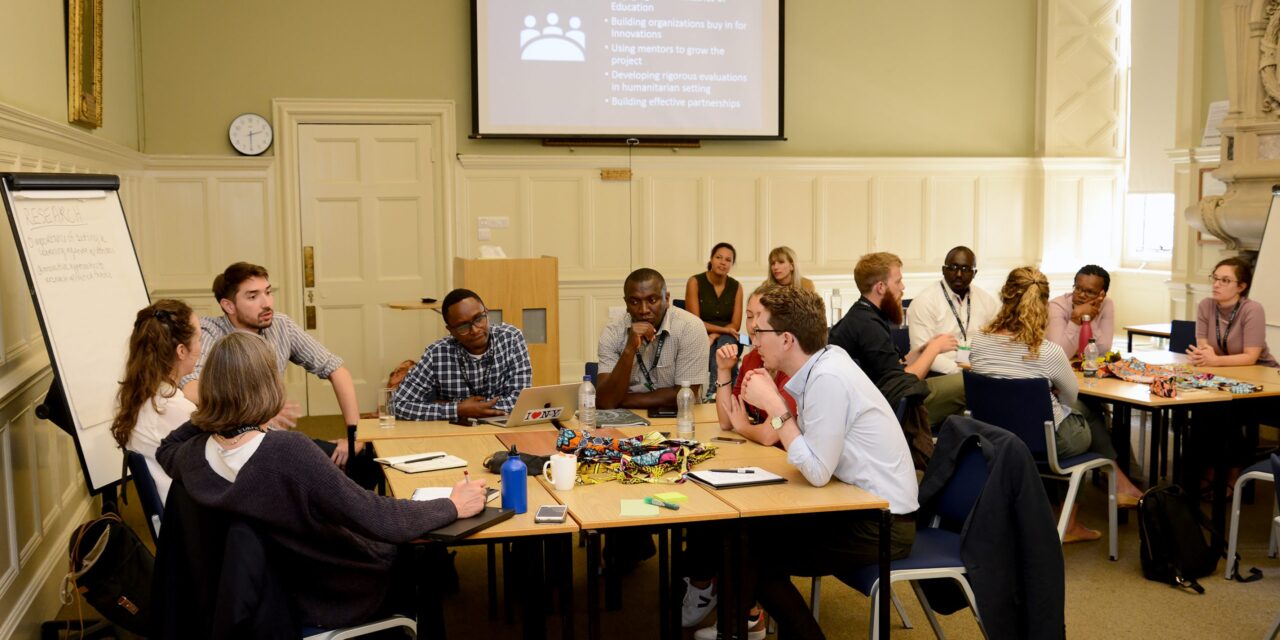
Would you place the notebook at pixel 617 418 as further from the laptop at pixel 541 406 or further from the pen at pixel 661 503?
the pen at pixel 661 503

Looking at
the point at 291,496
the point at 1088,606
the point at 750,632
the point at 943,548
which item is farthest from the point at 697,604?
the point at 291,496

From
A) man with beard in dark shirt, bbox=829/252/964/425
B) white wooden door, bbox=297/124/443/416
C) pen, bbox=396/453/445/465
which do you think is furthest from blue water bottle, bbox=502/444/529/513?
white wooden door, bbox=297/124/443/416

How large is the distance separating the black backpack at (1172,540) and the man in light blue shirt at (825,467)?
1.99m

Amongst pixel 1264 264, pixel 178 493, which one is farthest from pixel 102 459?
A: pixel 1264 264

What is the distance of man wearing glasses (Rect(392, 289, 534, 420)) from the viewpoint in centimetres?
490

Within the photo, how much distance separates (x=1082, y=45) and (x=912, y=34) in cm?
162

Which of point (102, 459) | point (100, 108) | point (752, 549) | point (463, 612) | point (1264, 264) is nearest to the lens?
point (752, 549)

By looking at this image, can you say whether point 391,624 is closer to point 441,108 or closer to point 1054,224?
point 441,108

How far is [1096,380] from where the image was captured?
5.93 metres

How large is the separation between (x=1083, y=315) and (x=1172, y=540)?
1.92 m

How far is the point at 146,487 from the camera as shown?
3.64 metres

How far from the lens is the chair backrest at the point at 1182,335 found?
23.2 ft

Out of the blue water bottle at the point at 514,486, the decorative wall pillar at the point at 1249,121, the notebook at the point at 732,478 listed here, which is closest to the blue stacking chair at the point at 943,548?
the notebook at the point at 732,478

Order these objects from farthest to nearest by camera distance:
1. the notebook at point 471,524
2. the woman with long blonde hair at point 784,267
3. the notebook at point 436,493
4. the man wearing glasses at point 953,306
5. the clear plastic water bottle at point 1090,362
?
the woman with long blonde hair at point 784,267 < the man wearing glasses at point 953,306 < the clear plastic water bottle at point 1090,362 < the notebook at point 436,493 < the notebook at point 471,524
